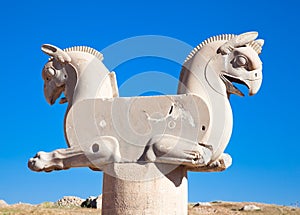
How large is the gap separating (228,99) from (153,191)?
165 cm

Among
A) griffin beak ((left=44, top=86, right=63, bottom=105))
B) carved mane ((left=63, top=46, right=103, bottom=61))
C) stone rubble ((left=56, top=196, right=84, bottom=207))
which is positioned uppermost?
stone rubble ((left=56, top=196, right=84, bottom=207))

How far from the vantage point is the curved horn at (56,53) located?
6.65 metres

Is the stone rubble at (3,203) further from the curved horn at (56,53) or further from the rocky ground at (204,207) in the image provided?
the curved horn at (56,53)

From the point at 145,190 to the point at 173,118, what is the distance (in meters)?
0.99

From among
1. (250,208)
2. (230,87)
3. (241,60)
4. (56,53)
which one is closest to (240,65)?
(241,60)

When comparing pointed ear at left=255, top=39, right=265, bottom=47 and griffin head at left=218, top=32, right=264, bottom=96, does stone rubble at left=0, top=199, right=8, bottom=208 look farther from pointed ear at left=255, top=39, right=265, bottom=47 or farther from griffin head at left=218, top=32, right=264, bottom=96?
pointed ear at left=255, top=39, right=265, bottom=47

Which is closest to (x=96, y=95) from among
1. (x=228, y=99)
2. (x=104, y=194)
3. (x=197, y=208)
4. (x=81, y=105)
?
(x=81, y=105)

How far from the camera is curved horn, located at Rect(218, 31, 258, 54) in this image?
6.12 meters

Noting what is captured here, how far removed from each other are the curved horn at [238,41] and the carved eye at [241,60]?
0.15 meters

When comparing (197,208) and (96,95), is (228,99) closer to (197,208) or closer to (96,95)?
(96,95)

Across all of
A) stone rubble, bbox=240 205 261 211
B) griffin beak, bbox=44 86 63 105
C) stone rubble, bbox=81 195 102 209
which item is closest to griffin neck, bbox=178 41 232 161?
griffin beak, bbox=44 86 63 105

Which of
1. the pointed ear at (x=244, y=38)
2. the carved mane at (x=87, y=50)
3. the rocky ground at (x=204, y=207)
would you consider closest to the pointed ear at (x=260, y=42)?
the pointed ear at (x=244, y=38)

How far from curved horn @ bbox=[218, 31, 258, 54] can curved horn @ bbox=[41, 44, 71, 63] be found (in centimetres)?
222

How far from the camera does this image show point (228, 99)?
6.30 m
